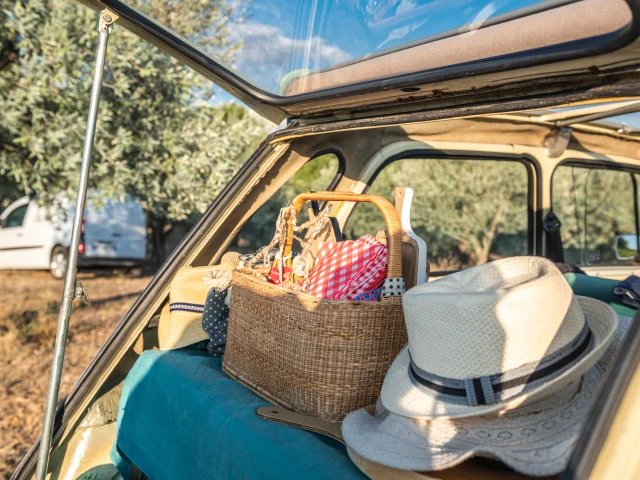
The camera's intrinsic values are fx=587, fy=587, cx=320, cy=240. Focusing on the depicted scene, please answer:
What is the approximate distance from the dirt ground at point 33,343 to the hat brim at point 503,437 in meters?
3.16

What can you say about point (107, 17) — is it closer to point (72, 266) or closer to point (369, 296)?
point (72, 266)

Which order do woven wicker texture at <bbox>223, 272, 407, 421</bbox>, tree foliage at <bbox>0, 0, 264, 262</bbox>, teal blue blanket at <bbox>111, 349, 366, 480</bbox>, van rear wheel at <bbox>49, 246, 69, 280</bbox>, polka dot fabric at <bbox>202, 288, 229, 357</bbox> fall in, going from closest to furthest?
teal blue blanket at <bbox>111, 349, 366, 480</bbox> < woven wicker texture at <bbox>223, 272, 407, 421</bbox> < polka dot fabric at <bbox>202, 288, 229, 357</bbox> < tree foliage at <bbox>0, 0, 264, 262</bbox> < van rear wheel at <bbox>49, 246, 69, 280</bbox>

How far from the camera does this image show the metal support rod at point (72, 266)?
220 centimetres

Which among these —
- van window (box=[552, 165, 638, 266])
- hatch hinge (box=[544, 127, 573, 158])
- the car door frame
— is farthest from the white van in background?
hatch hinge (box=[544, 127, 573, 158])

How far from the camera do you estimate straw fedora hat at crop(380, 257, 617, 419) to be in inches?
53.4

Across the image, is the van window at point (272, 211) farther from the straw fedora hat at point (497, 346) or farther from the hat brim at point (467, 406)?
the straw fedora hat at point (497, 346)

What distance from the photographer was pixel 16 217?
11.9 meters

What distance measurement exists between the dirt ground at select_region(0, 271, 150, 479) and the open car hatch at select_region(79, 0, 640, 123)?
2.95m

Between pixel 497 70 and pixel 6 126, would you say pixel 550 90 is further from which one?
pixel 6 126

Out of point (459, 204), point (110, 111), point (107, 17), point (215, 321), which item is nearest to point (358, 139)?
point (215, 321)

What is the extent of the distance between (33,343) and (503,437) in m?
5.94

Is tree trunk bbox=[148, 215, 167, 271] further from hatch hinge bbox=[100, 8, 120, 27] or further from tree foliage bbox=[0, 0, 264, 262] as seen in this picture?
hatch hinge bbox=[100, 8, 120, 27]

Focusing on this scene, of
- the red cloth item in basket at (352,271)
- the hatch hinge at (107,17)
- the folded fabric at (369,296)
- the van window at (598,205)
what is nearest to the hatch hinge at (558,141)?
the red cloth item in basket at (352,271)

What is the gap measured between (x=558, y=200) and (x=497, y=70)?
11.1 m
